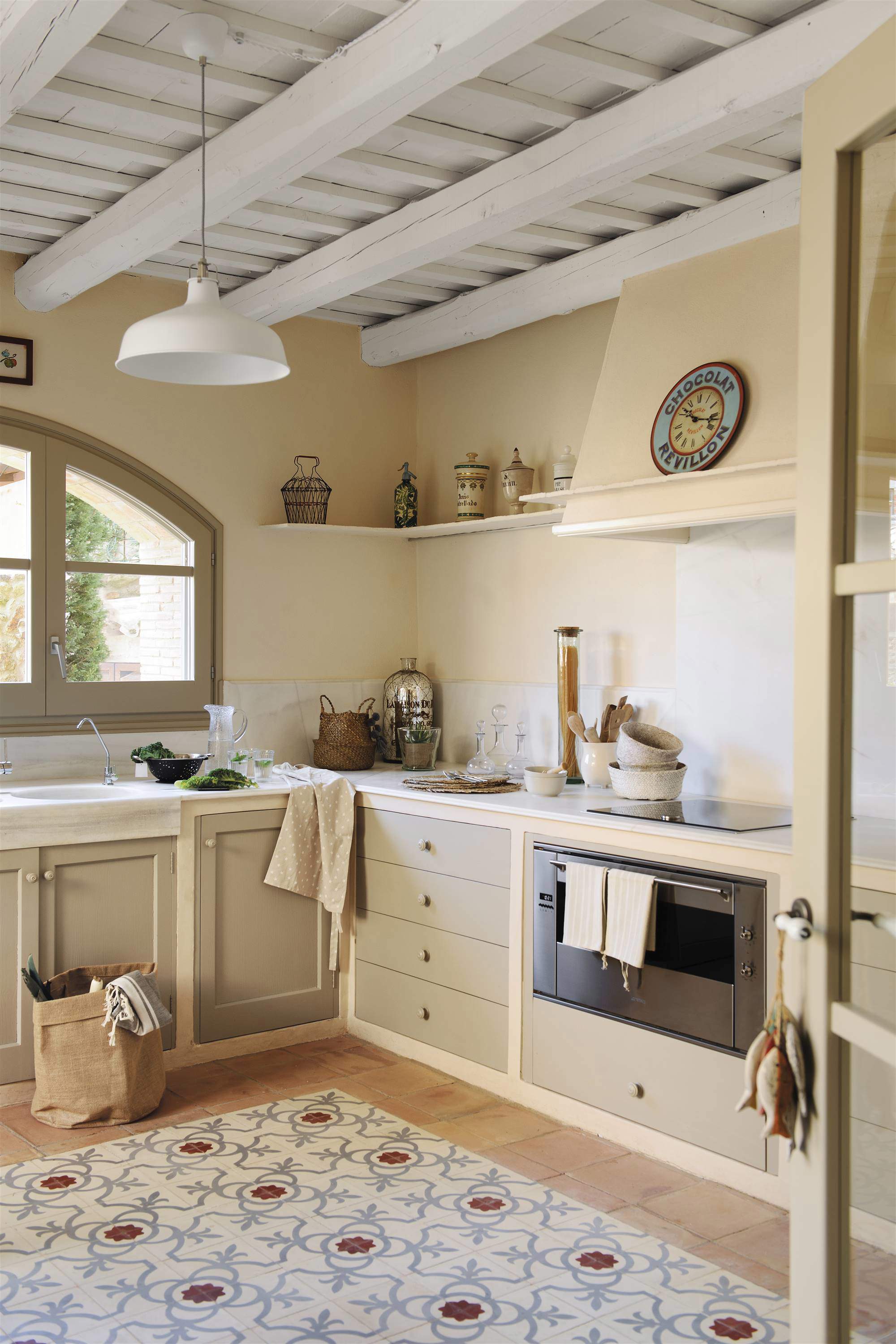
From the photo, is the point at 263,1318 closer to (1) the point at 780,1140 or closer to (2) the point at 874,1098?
(1) the point at 780,1140

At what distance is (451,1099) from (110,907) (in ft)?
3.93

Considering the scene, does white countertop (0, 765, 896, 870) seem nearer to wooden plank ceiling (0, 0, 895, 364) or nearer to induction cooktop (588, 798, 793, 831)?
induction cooktop (588, 798, 793, 831)

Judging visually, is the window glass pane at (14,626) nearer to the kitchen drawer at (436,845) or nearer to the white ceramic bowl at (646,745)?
the kitchen drawer at (436,845)

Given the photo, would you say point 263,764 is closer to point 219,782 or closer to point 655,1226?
point 219,782

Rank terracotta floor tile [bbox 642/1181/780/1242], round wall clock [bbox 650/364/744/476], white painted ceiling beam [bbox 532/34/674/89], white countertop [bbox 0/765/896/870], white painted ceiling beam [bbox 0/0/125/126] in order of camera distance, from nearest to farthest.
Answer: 1. white painted ceiling beam [bbox 0/0/125/126]
2. white painted ceiling beam [bbox 532/34/674/89]
3. terracotta floor tile [bbox 642/1181/780/1242]
4. white countertop [bbox 0/765/896/870]
5. round wall clock [bbox 650/364/744/476]

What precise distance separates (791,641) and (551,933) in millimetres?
1112

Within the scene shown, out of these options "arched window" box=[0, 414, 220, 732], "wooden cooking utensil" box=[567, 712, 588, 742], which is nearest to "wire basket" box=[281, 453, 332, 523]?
"arched window" box=[0, 414, 220, 732]

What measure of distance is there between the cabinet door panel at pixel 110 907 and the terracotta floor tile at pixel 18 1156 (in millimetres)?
513

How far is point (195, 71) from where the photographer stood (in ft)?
9.03

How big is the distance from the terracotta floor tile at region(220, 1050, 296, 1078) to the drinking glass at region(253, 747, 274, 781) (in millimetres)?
932

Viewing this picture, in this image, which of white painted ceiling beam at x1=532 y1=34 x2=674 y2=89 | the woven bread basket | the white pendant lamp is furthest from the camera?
the woven bread basket

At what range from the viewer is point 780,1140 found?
2770 mm

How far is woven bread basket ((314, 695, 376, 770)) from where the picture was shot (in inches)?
178

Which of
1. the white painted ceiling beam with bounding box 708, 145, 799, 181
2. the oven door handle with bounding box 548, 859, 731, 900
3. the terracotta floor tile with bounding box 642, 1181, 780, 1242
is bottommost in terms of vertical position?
the terracotta floor tile with bounding box 642, 1181, 780, 1242
